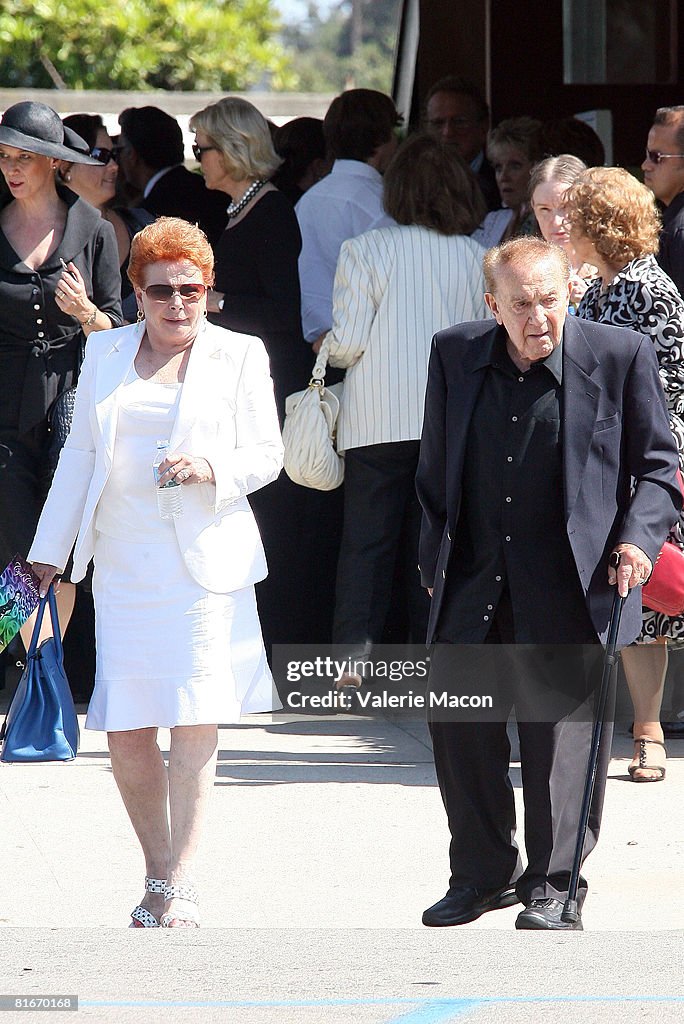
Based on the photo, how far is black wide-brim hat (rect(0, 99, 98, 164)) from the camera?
6.14 metres

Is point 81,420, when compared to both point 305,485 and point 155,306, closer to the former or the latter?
point 155,306

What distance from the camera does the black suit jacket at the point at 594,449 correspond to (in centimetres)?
448

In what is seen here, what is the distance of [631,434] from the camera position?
4.59 m

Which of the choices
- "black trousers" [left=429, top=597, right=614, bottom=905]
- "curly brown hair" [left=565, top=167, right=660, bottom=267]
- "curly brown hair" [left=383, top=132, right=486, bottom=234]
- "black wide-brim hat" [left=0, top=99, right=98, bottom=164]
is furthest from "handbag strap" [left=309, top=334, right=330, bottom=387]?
"black trousers" [left=429, top=597, right=614, bottom=905]

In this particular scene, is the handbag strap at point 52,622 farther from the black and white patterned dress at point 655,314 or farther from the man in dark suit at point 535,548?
the black and white patterned dress at point 655,314

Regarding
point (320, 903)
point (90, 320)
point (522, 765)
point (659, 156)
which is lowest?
point (320, 903)

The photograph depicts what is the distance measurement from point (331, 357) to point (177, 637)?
245 centimetres

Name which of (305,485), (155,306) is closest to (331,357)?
(305,485)

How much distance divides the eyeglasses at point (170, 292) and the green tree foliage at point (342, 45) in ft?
195

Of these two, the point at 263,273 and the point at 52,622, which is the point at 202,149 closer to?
the point at 263,273

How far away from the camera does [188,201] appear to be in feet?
27.6

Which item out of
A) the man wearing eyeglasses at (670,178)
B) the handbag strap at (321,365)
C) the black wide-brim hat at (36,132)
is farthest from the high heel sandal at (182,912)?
the man wearing eyeglasses at (670,178)

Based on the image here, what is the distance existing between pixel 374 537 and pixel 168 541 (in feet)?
7.87

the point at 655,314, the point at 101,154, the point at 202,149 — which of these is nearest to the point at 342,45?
the point at 101,154
